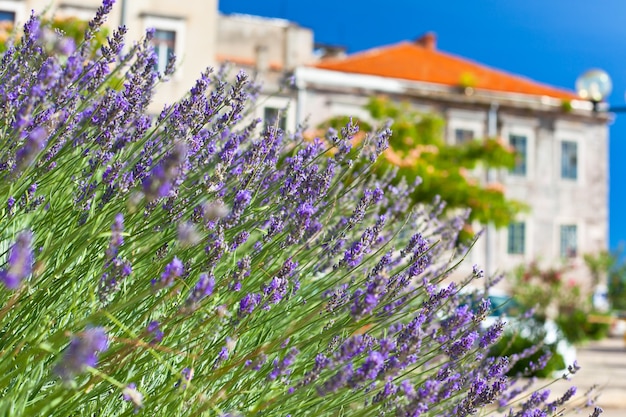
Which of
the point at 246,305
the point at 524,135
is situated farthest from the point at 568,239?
the point at 246,305

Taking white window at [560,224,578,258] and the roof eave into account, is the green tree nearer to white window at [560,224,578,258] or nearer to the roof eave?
the roof eave

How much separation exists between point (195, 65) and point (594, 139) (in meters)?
13.1

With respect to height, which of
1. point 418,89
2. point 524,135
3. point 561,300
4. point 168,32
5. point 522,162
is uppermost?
point 168,32

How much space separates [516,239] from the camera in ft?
76.8

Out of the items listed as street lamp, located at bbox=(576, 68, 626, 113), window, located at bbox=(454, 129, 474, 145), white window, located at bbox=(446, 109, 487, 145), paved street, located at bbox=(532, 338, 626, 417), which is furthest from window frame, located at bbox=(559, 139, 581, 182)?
street lamp, located at bbox=(576, 68, 626, 113)

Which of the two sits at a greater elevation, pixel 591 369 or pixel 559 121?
pixel 559 121

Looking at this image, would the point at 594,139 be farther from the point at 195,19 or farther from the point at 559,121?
the point at 195,19

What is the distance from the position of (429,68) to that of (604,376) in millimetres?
14297

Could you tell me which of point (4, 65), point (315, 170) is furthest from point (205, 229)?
point (4, 65)

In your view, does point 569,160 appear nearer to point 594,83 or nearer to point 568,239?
point 568,239

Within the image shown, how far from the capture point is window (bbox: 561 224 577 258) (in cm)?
2397

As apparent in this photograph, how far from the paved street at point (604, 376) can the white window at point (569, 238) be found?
361cm

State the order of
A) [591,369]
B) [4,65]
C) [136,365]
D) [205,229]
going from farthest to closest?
[591,369] < [4,65] < [205,229] < [136,365]

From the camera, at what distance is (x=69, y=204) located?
204cm
